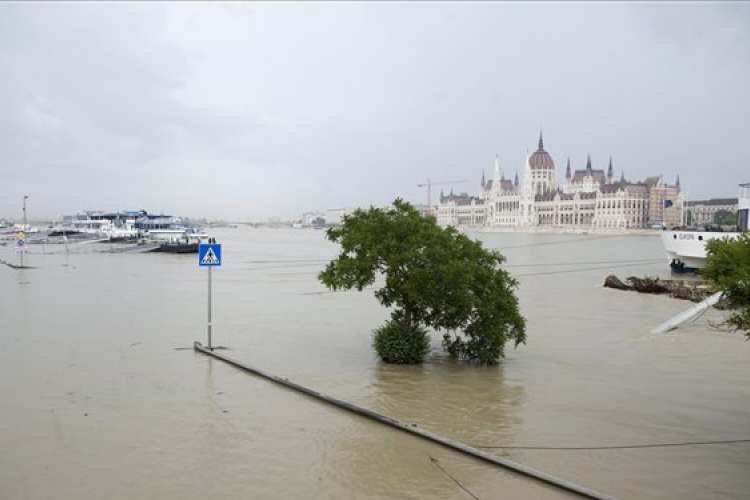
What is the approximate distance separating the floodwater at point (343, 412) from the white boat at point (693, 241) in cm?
2875

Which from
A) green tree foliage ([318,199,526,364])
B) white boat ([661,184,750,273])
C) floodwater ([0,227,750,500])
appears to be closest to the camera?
floodwater ([0,227,750,500])

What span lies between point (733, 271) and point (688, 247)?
44.9m

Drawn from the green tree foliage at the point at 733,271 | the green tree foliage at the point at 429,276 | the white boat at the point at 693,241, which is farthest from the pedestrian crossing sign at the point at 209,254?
the white boat at the point at 693,241

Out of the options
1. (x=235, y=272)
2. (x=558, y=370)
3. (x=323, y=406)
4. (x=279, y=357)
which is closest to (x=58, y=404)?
(x=323, y=406)

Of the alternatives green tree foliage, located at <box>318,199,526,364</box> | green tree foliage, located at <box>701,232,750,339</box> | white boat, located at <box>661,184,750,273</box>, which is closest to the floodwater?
green tree foliage, located at <box>318,199,526,364</box>

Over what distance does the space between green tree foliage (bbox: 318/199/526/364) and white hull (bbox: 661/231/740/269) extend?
37958mm

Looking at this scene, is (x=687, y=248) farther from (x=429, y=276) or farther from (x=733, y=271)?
(x=733, y=271)

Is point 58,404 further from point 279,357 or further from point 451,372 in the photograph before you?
point 451,372

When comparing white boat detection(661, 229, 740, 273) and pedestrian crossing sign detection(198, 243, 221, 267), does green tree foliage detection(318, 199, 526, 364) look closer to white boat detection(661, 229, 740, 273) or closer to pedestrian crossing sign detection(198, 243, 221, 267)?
pedestrian crossing sign detection(198, 243, 221, 267)

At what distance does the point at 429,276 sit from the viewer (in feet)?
45.1

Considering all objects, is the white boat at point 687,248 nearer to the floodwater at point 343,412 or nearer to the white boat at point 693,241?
the white boat at point 693,241

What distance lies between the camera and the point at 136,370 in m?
13.8

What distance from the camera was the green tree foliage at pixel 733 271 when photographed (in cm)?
744

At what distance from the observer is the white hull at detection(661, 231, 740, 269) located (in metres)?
47.2
